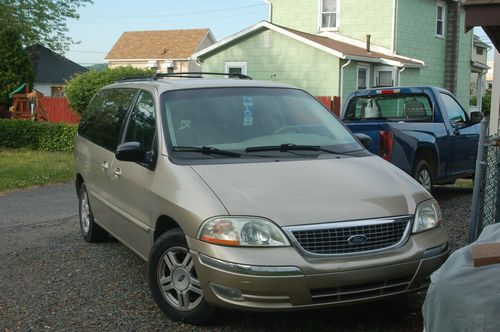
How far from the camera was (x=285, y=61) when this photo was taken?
21109mm

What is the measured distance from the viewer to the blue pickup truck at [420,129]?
7.92 metres

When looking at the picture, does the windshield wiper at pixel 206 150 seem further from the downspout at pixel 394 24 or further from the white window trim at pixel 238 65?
the downspout at pixel 394 24

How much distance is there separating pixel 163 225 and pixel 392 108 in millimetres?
5886

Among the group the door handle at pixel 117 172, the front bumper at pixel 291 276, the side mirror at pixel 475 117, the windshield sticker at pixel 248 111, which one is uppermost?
the windshield sticker at pixel 248 111

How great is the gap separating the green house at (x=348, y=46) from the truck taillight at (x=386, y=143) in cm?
→ 1222

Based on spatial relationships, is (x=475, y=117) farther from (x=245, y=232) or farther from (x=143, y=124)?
(x=245, y=232)

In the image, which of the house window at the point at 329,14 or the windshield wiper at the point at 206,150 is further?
the house window at the point at 329,14

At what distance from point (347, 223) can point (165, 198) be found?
4.43 feet

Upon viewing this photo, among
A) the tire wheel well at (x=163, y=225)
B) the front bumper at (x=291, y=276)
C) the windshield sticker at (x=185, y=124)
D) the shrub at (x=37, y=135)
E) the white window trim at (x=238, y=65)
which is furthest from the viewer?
the white window trim at (x=238, y=65)

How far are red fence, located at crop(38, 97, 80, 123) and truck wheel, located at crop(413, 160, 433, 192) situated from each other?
18.0 meters

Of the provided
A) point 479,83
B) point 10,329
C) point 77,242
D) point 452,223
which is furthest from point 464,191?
point 479,83

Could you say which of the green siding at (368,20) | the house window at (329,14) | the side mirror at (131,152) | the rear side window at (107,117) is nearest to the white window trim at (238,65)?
the house window at (329,14)

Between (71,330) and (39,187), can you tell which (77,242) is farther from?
(39,187)

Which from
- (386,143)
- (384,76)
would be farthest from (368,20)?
(386,143)
